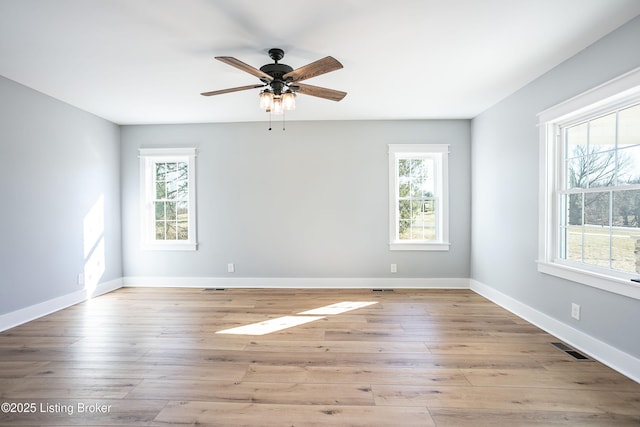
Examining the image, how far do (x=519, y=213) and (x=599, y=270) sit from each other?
1.09 metres

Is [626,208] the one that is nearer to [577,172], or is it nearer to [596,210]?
[596,210]

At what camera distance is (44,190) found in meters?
3.58

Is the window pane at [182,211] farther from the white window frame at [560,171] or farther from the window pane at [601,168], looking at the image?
the window pane at [601,168]

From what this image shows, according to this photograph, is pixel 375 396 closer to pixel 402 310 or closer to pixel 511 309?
pixel 402 310

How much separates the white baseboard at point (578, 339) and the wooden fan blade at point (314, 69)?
3001 mm

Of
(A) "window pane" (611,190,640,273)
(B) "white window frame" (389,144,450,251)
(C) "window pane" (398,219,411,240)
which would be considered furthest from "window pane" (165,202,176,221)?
(A) "window pane" (611,190,640,273)

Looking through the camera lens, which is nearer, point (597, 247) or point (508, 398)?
point (508, 398)

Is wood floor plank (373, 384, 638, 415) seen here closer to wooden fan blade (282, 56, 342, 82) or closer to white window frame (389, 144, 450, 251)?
wooden fan blade (282, 56, 342, 82)

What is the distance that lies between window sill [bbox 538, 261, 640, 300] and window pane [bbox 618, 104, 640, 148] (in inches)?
41.9

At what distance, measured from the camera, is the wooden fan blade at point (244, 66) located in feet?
6.94

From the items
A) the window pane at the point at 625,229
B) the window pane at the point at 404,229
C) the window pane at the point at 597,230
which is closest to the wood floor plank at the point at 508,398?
the window pane at the point at 625,229

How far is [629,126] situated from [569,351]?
190 cm

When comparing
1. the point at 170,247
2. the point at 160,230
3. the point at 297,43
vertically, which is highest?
the point at 297,43

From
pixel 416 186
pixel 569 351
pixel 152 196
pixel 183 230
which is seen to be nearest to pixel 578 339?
pixel 569 351
